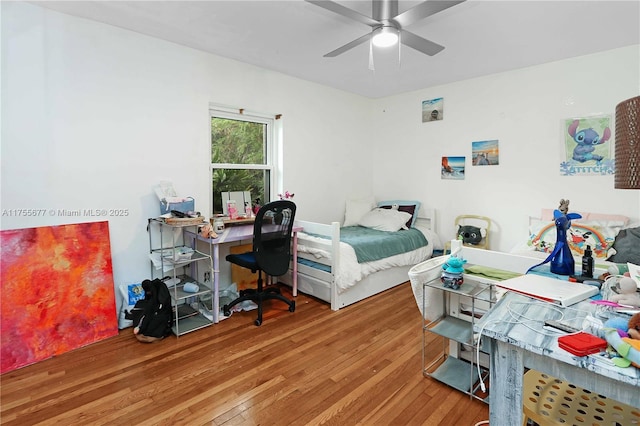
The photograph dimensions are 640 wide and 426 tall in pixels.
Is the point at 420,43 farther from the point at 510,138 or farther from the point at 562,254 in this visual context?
the point at 510,138

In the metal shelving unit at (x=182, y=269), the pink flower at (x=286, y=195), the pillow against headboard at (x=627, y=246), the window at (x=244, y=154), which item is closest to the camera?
the pillow against headboard at (x=627, y=246)

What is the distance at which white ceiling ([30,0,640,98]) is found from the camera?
2.35m

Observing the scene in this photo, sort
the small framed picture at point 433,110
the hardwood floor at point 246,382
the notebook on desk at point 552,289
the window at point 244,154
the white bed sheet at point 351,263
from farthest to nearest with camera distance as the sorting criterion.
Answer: the small framed picture at point 433,110 → the window at point 244,154 → the white bed sheet at point 351,263 → the hardwood floor at point 246,382 → the notebook on desk at point 552,289

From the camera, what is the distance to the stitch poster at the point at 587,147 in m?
3.16

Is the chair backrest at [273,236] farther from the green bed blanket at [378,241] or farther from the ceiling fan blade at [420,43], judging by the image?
the ceiling fan blade at [420,43]

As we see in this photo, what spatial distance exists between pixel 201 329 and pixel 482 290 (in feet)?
7.17

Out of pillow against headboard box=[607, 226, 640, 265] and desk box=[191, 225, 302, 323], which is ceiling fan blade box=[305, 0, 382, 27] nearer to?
desk box=[191, 225, 302, 323]

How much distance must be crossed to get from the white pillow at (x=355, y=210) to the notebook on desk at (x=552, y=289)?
3.18 meters

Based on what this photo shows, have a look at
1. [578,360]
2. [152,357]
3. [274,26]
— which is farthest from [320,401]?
[274,26]

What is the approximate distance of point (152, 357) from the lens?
2.32m

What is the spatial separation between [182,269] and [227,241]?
87 cm

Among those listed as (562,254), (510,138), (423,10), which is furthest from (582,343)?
(510,138)

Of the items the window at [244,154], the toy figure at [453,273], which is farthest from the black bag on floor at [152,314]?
the toy figure at [453,273]

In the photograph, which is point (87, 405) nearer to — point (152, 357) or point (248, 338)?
point (152, 357)
